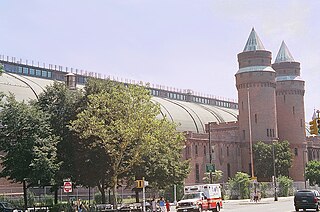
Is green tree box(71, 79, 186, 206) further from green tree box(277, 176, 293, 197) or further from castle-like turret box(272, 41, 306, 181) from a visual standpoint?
castle-like turret box(272, 41, 306, 181)

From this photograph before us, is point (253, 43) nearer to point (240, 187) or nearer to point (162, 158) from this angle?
point (240, 187)

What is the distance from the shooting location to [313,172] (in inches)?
4405

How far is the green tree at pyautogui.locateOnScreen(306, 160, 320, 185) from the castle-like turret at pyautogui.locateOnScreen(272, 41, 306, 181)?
163 cm

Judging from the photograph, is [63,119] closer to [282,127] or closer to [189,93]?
[282,127]

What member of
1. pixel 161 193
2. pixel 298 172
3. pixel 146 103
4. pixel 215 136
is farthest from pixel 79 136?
pixel 298 172

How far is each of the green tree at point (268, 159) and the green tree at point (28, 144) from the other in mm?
62253

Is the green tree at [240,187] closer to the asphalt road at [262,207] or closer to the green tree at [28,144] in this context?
the asphalt road at [262,207]

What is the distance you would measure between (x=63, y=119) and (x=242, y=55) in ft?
212

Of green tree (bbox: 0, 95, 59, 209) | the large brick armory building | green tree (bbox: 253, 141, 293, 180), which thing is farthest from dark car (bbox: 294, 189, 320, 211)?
green tree (bbox: 253, 141, 293, 180)

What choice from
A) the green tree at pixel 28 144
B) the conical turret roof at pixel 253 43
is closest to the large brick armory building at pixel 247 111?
the conical turret roof at pixel 253 43

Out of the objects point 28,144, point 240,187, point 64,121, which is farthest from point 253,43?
point 28,144

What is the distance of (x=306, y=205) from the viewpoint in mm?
40469

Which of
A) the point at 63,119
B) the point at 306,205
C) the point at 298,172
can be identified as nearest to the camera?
the point at 306,205

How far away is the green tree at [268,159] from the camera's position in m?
103
